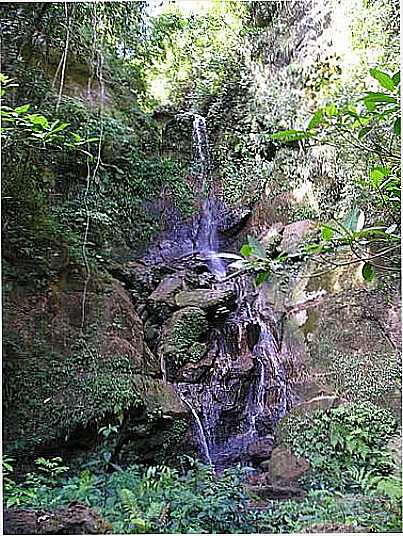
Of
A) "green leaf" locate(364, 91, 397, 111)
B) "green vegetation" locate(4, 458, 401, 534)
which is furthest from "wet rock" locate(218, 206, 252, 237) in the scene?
"green leaf" locate(364, 91, 397, 111)

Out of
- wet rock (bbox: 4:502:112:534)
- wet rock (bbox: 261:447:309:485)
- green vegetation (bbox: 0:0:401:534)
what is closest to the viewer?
wet rock (bbox: 4:502:112:534)

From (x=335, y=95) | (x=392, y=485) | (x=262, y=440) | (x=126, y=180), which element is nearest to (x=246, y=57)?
(x=335, y=95)

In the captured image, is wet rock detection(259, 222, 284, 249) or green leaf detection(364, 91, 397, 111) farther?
wet rock detection(259, 222, 284, 249)

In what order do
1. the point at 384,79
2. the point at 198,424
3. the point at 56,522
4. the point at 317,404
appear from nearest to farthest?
the point at 384,79 → the point at 56,522 → the point at 317,404 → the point at 198,424

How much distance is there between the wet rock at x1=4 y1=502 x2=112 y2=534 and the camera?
1414mm

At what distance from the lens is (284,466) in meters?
1.89

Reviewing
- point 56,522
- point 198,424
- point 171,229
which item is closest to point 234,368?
point 198,424

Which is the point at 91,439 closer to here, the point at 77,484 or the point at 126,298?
the point at 77,484

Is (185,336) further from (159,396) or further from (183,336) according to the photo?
(159,396)

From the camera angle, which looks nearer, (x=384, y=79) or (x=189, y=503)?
(x=384, y=79)

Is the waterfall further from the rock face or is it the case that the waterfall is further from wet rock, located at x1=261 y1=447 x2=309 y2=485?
wet rock, located at x1=261 y1=447 x2=309 y2=485

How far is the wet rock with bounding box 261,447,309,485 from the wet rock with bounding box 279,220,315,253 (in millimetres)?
669

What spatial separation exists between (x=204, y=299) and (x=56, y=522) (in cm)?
107

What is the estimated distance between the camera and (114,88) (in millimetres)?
2207
